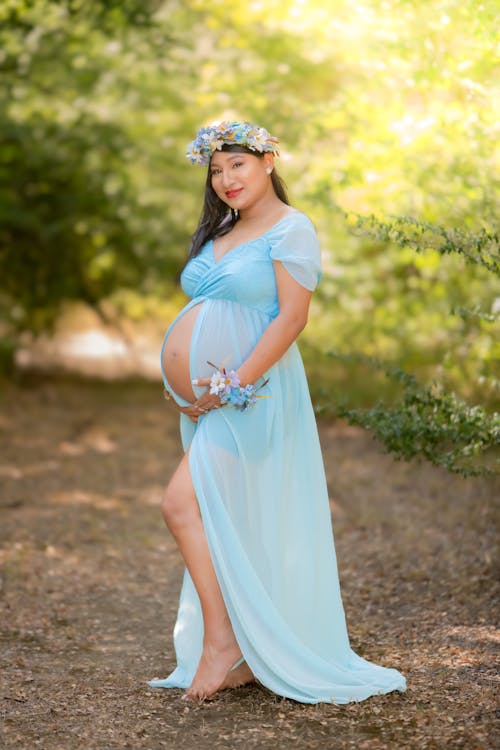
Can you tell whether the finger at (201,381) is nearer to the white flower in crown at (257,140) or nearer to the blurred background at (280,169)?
the white flower in crown at (257,140)

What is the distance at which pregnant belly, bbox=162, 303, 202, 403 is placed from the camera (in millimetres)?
3465

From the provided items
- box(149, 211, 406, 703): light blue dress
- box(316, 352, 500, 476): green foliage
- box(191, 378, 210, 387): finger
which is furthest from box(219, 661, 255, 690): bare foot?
box(316, 352, 500, 476): green foliage

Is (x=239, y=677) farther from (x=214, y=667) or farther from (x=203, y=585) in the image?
(x=203, y=585)

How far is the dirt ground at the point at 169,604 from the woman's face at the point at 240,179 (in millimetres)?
1717

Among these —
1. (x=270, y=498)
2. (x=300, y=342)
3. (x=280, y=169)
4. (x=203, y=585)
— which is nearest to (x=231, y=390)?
(x=270, y=498)

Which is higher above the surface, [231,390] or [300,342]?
[231,390]

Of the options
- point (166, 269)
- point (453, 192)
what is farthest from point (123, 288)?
point (453, 192)

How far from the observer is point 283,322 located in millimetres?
3301

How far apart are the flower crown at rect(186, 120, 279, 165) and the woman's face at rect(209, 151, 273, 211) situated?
0.12 ft

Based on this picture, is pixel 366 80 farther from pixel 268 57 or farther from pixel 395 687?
pixel 395 687

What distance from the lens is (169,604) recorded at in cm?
476

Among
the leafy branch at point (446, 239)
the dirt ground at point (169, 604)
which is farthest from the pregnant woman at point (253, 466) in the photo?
the leafy branch at point (446, 239)

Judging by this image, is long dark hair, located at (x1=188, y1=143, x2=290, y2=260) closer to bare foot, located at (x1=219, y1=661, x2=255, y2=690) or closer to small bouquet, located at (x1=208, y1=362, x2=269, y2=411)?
small bouquet, located at (x1=208, y1=362, x2=269, y2=411)

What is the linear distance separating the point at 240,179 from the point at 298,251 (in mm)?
381
